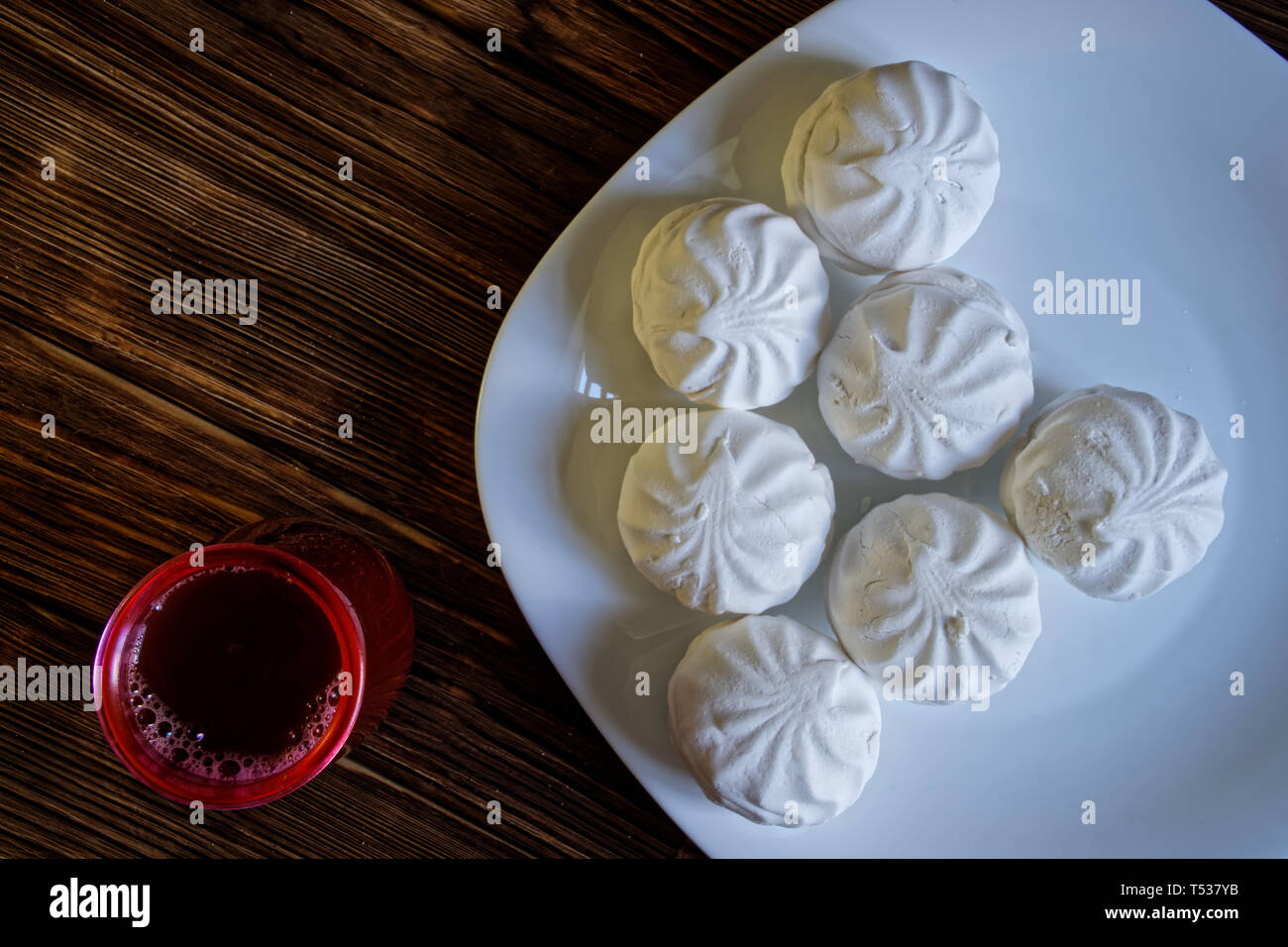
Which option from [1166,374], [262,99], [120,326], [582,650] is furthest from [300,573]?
[1166,374]

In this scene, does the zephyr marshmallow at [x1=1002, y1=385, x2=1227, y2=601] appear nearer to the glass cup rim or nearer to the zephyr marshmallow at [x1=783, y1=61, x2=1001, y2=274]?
the zephyr marshmallow at [x1=783, y1=61, x2=1001, y2=274]

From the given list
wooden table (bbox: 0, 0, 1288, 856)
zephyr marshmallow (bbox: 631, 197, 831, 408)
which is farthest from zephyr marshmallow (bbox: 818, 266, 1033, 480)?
wooden table (bbox: 0, 0, 1288, 856)

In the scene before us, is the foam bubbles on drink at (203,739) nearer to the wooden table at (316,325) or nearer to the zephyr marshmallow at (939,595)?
the wooden table at (316,325)

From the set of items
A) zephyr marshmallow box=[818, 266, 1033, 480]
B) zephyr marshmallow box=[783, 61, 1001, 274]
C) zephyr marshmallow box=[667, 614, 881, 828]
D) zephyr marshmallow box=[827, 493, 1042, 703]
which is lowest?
zephyr marshmallow box=[667, 614, 881, 828]

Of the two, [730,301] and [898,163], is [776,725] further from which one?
[898,163]

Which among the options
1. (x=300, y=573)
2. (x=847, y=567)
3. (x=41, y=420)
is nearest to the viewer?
(x=300, y=573)
